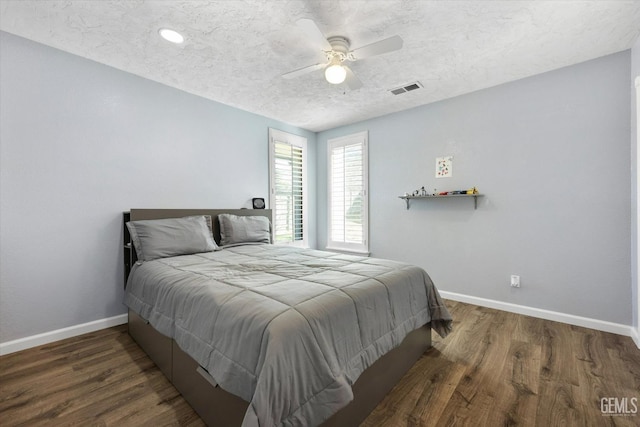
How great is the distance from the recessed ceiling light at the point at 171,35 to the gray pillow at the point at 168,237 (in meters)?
1.64

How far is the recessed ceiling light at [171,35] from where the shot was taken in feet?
7.19

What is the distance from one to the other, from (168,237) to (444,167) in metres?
3.32

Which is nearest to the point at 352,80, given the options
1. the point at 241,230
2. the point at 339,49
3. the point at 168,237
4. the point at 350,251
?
the point at 339,49

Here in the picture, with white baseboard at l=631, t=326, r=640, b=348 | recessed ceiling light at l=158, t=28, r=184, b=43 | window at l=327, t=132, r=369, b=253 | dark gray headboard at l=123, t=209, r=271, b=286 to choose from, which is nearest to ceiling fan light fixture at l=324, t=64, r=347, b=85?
recessed ceiling light at l=158, t=28, r=184, b=43

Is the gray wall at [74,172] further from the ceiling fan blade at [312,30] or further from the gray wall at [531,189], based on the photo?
the gray wall at [531,189]

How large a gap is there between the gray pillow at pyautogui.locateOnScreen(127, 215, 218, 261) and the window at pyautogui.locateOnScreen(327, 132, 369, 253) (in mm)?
2330

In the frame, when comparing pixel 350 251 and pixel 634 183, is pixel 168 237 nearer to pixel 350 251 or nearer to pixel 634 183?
pixel 350 251

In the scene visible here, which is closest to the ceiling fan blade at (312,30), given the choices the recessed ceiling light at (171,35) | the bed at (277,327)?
the recessed ceiling light at (171,35)

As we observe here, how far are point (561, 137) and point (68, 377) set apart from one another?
4.68m

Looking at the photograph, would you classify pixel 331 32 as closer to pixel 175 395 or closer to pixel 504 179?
pixel 504 179

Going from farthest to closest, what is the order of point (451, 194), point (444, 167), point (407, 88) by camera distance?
point (444, 167) → point (451, 194) → point (407, 88)

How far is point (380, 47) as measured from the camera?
2014mm

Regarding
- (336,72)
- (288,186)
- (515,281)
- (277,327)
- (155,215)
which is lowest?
(515,281)

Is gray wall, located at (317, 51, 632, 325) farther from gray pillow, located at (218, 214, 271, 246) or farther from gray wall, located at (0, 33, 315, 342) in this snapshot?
gray wall, located at (0, 33, 315, 342)
